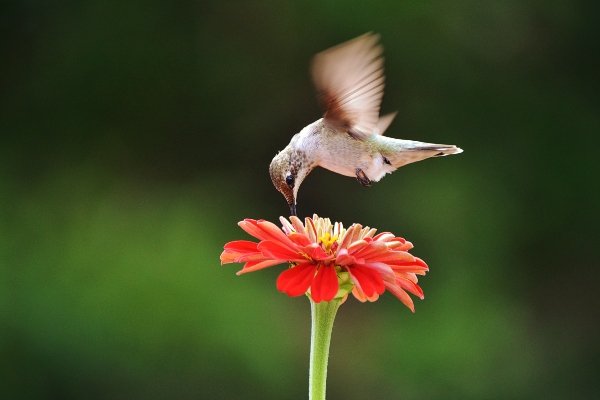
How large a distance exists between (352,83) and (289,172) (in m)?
0.15

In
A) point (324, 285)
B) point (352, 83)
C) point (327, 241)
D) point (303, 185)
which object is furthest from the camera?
point (303, 185)

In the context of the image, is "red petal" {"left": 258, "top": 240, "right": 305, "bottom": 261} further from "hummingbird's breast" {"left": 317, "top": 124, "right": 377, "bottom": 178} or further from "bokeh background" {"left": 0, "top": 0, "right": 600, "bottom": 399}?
"bokeh background" {"left": 0, "top": 0, "right": 600, "bottom": 399}

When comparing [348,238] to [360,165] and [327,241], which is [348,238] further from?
[360,165]

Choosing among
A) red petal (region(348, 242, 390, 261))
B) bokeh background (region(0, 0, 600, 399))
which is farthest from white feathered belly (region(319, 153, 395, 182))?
bokeh background (region(0, 0, 600, 399))

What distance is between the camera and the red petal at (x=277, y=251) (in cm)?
60

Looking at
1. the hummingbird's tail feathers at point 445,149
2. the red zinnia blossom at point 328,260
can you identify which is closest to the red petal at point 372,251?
Result: the red zinnia blossom at point 328,260

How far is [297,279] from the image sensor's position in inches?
24.4

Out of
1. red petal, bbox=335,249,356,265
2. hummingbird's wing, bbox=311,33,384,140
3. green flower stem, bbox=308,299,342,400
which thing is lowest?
green flower stem, bbox=308,299,342,400

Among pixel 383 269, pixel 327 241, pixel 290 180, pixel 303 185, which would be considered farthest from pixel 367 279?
pixel 303 185

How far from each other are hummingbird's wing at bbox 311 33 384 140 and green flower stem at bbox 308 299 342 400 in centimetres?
29

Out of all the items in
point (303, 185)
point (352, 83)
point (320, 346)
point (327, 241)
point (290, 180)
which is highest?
point (303, 185)

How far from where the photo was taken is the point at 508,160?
2535 mm

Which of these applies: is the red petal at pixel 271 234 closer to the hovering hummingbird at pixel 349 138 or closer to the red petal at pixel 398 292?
the red petal at pixel 398 292

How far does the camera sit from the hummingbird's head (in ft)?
3.14
